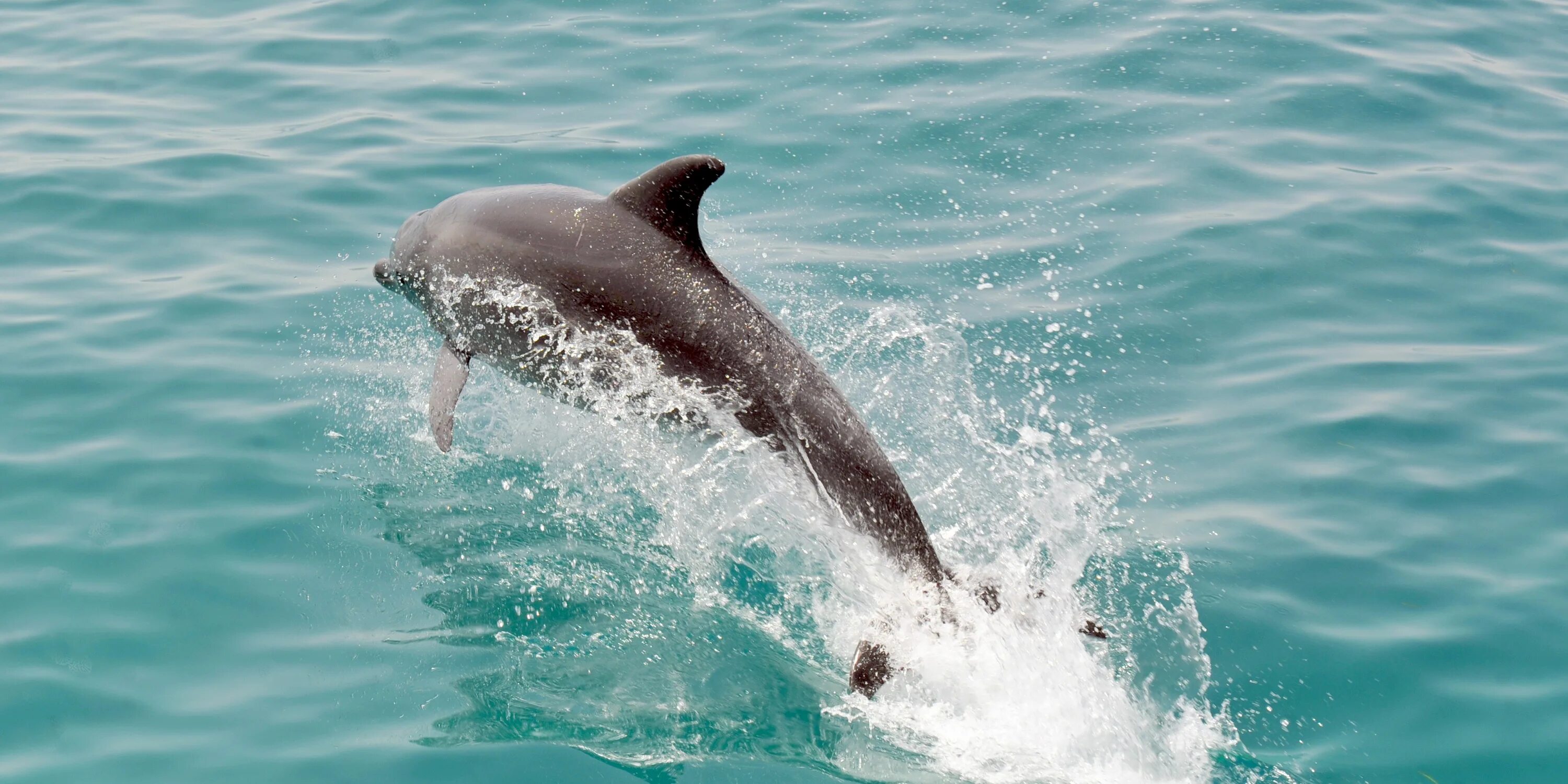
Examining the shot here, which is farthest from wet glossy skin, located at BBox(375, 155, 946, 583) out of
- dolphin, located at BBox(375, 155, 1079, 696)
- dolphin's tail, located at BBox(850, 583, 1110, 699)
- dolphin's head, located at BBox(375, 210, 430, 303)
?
dolphin's head, located at BBox(375, 210, 430, 303)

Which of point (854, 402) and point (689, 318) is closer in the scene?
point (689, 318)

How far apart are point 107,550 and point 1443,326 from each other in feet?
28.3

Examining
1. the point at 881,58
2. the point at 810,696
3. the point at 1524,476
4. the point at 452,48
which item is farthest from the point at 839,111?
the point at 810,696

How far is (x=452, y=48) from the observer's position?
14867mm

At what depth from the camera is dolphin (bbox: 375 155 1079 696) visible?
7.14m

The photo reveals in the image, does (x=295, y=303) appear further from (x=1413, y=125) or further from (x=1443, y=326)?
(x=1413, y=125)

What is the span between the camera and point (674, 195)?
7.30m

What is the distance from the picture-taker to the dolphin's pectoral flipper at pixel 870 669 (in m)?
6.41

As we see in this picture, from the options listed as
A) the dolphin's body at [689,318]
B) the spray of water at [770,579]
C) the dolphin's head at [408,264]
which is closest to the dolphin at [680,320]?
the dolphin's body at [689,318]

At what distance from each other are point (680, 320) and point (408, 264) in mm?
2379

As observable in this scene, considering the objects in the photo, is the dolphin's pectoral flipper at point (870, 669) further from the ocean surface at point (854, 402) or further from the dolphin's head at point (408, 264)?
the dolphin's head at point (408, 264)

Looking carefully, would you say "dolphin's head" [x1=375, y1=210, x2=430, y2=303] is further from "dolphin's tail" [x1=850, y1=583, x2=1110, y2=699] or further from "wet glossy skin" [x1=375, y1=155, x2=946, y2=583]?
"dolphin's tail" [x1=850, y1=583, x2=1110, y2=699]

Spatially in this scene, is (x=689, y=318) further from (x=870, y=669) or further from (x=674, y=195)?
(x=870, y=669)

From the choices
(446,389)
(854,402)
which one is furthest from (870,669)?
(446,389)
